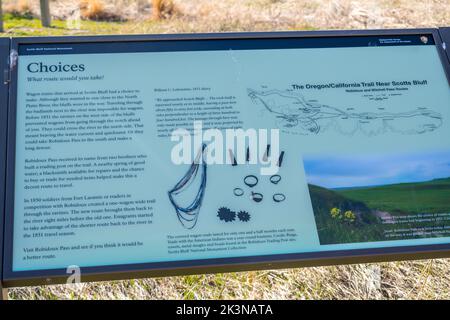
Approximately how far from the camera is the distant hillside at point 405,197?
1781 mm

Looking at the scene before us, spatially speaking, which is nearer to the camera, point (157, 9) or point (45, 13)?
point (45, 13)

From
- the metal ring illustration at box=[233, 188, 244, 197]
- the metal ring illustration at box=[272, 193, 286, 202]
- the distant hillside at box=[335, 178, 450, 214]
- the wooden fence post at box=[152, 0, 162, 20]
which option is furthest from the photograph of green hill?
the wooden fence post at box=[152, 0, 162, 20]

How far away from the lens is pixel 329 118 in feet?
6.28

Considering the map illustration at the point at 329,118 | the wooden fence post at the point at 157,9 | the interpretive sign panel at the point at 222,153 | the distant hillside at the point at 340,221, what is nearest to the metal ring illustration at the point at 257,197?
the interpretive sign panel at the point at 222,153

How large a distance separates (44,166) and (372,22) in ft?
11.5

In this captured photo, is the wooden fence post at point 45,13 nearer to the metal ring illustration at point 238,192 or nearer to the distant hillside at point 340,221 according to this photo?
the metal ring illustration at point 238,192

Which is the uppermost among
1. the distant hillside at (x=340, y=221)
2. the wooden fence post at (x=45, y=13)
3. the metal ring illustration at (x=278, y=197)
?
the wooden fence post at (x=45, y=13)

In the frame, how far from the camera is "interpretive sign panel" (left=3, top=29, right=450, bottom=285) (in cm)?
163

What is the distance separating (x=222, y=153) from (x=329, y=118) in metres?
0.46

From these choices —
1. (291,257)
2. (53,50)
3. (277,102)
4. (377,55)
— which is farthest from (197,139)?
(377,55)

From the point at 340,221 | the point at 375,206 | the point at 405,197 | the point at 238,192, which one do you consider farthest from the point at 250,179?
the point at 405,197

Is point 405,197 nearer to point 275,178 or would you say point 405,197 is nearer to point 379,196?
point 379,196

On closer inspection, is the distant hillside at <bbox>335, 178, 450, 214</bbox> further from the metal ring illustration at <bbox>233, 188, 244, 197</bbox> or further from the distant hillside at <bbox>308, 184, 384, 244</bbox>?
the metal ring illustration at <bbox>233, 188, 244, 197</bbox>

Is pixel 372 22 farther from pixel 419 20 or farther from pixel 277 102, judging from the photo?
pixel 277 102
